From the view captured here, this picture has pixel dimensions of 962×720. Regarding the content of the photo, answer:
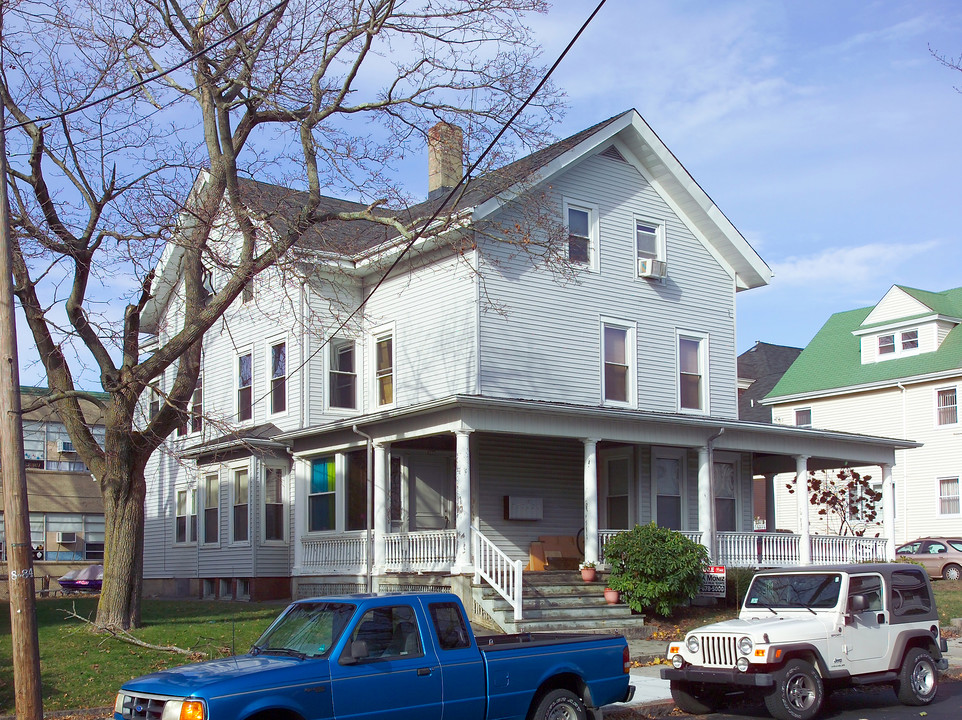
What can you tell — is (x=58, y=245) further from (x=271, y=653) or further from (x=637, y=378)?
(x=637, y=378)

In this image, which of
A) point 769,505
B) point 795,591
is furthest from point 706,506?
point 795,591

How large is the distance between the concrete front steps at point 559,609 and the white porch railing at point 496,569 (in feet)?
0.69

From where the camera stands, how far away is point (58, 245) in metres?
16.5

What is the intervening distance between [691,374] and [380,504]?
855cm

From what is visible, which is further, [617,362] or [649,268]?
[649,268]

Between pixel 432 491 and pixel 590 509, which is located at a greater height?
pixel 432 491

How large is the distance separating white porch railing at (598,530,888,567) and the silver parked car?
793 cm

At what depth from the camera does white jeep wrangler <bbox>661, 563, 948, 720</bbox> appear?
11.2m

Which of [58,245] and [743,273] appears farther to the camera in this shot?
[743,273]

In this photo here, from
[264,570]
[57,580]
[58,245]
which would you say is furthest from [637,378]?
[57,580]

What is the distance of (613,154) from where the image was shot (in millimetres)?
24500

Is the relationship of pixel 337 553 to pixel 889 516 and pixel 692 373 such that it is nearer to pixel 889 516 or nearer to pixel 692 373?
pixel 692 373

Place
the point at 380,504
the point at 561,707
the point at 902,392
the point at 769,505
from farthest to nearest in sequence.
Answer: the point at 902,392, the point at 769,505, the point at 380,504, the point at 561,707

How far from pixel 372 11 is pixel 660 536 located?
1078cm
